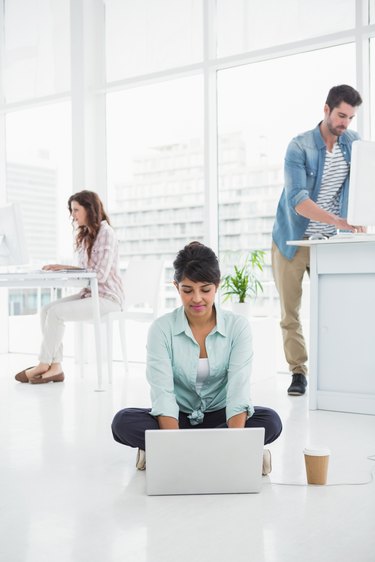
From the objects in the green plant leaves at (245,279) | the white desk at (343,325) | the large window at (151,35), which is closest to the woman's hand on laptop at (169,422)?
the white desk at (343,325)

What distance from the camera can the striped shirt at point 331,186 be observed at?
355 centimetres

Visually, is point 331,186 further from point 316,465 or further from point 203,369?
point 316,465

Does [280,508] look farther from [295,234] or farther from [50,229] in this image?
Result: [50,229]

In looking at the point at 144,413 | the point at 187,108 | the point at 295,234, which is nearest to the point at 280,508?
the point at 144,413

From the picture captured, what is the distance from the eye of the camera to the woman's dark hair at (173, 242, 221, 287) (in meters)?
1.97

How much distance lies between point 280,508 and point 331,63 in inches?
123

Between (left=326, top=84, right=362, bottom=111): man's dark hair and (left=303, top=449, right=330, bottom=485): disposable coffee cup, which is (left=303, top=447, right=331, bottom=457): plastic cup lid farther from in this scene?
(left=326, top=84, right=362, bottom=111): man's dark hair

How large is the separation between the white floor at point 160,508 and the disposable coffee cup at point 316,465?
43mm

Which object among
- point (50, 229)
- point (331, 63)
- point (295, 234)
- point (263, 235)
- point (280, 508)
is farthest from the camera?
point (50, 229)

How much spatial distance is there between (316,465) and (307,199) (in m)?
1.74

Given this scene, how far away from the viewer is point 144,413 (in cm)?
211

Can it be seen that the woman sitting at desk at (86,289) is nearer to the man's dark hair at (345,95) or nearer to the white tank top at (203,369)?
the man's dark hair at (345,95)

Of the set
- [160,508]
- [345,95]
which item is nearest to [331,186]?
[345,95]

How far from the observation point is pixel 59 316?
402 centimetres
